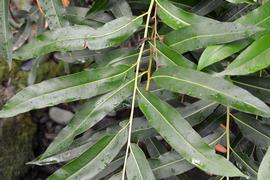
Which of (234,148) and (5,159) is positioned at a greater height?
(234,148)

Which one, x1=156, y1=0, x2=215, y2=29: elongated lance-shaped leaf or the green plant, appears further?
x1=156, y1=0, x2=215, y2=29: elongated lance-shaped leaf

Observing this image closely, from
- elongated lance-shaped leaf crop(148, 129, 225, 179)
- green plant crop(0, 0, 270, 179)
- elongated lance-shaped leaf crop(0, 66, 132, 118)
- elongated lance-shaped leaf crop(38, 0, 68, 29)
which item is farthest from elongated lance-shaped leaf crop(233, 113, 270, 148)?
elongated lance-shaped leaf crop(38, 0, 68, 29)

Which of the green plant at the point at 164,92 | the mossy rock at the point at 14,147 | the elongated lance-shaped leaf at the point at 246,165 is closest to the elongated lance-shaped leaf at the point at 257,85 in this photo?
the green plant at the point at 164,92

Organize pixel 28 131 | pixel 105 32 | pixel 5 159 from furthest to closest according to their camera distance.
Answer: pixel 28 131 → pixel 5 159 → pixel 105 32

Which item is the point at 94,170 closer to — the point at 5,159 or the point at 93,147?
the point at 93,147

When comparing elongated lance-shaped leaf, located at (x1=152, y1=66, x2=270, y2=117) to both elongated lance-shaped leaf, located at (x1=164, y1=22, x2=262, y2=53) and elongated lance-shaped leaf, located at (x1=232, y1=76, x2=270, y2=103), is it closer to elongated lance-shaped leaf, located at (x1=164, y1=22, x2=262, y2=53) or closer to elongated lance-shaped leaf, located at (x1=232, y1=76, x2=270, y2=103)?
elongated lance-shaped leaf, located at (x1=164, y1=22, x2=262, y2=53)

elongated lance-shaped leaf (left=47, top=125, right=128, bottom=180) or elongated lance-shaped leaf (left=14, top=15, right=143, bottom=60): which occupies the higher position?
elongated lance-shaped leaf (left=14, top=15, right=143, bottom=60)

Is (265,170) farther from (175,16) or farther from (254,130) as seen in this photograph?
(175,16)

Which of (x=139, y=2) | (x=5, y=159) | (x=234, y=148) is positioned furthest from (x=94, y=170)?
(x=5, y=159)
